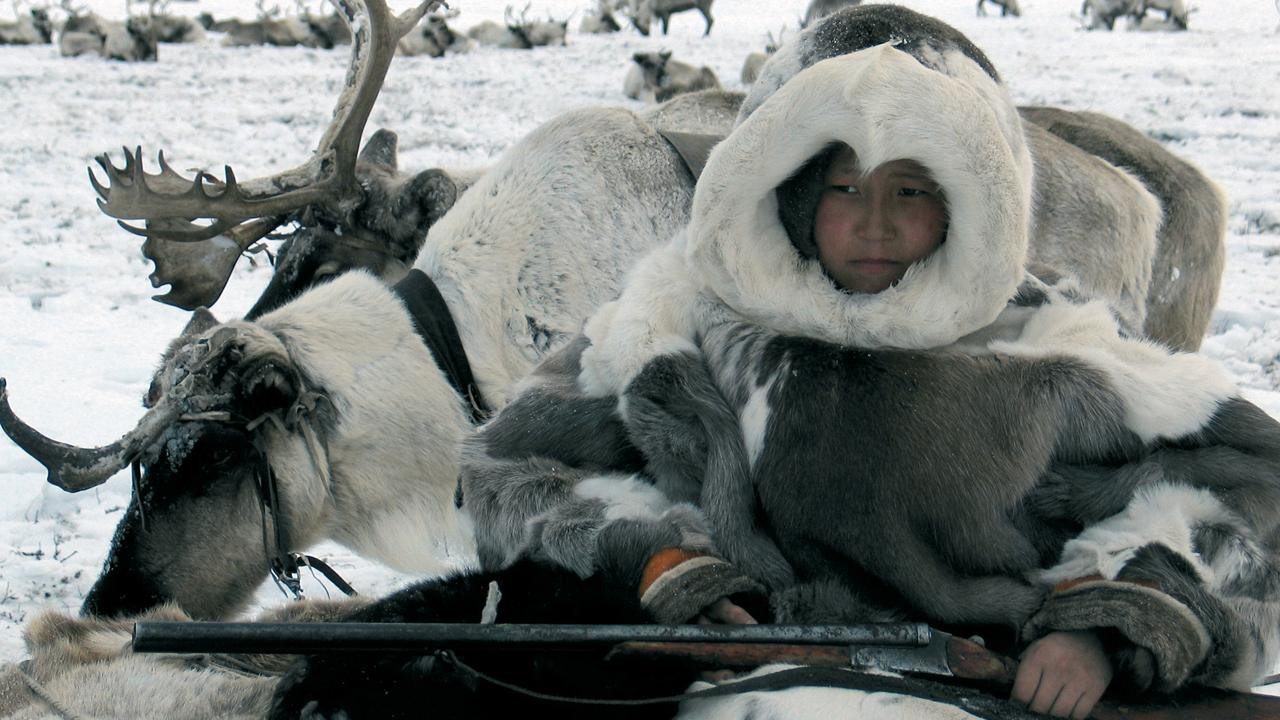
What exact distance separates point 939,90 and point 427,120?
9.48 metres

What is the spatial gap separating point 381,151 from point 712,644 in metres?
3.05

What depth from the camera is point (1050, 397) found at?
1731 millimetres

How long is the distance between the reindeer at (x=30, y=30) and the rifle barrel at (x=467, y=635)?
20186mm

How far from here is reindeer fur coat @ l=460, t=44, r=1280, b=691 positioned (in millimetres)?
1635

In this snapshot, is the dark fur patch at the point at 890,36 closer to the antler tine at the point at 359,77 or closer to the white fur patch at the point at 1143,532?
the white fur patch at the point at 1143,532

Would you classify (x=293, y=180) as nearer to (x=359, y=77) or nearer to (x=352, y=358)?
(x=359, y=77)

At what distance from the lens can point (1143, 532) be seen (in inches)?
64.2

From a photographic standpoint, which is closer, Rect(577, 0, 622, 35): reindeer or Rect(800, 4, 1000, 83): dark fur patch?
Rect(800, 4, 1000, 83): dark fur patch

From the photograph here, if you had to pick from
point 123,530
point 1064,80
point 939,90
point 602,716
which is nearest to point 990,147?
point 939,90

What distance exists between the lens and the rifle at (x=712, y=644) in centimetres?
150

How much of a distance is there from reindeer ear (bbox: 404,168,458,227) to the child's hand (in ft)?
8.64

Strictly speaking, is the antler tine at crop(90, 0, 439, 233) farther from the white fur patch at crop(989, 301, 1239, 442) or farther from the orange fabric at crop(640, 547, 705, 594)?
the white fur patch at crop(989, 301, 1239, 442)

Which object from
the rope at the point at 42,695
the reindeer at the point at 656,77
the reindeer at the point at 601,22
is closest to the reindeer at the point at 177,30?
the reindeer at the point at 601,22

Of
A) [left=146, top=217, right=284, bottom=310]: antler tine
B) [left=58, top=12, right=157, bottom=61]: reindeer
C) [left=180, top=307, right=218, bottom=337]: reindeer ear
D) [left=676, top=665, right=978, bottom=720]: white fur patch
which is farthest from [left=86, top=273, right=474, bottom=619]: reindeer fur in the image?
[left=58, top=12, right=157, bottom=61]: reindeer
